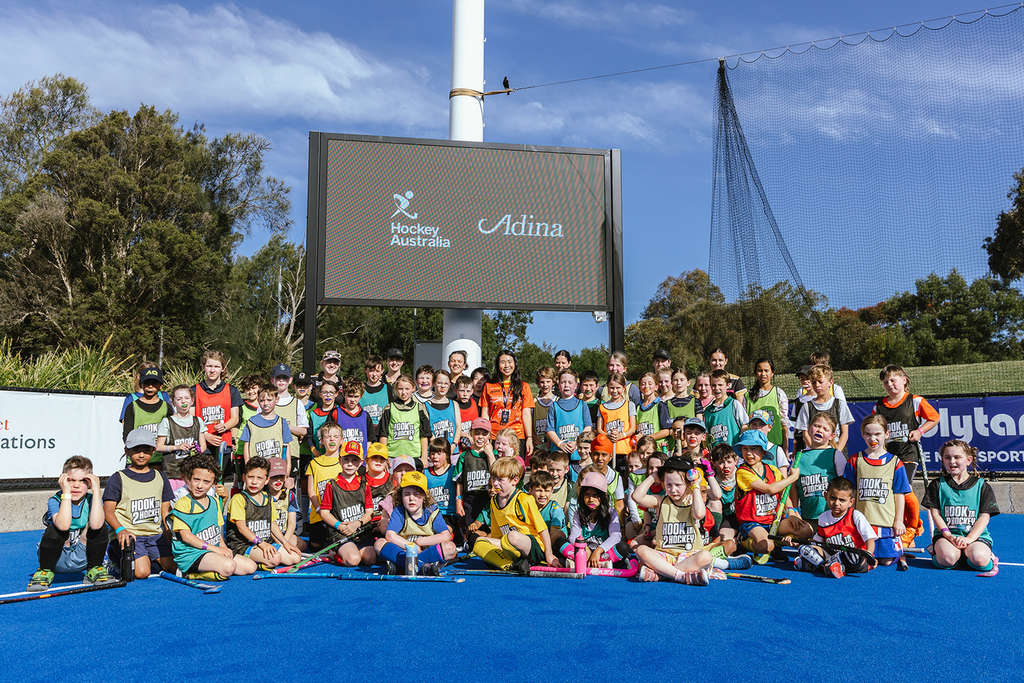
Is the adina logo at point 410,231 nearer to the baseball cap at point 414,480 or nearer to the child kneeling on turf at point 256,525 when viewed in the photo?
the baseball cap at point 414,480

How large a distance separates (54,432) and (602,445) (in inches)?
235

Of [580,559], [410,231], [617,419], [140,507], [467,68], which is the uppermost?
[467,68]

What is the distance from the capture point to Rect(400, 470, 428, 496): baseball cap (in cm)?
665

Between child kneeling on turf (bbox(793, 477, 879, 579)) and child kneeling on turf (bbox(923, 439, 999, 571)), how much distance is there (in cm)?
55

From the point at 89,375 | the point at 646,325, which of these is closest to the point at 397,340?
the point at 646,325

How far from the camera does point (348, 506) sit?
6758mm

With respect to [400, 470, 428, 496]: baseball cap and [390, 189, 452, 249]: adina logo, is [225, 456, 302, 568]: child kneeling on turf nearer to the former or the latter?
[400, 470, 428, 496]: baseball cap

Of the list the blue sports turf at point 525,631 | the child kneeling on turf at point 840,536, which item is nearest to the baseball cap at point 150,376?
the blue sports turf at point 525,631

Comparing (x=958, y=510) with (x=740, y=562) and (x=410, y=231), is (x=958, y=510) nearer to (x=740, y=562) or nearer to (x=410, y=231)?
(x=740, y=562)

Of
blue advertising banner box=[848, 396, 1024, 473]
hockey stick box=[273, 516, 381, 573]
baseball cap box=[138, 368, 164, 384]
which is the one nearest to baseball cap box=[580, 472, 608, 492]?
hockey stick box=[273, 516, 381, 573]

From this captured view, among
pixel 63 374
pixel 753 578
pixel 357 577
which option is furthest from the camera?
pixel 63 374

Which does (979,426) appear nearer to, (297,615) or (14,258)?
(297,615)

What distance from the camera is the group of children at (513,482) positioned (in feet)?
19.9

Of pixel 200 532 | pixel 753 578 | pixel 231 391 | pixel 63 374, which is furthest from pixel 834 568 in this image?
pixel 63 374
